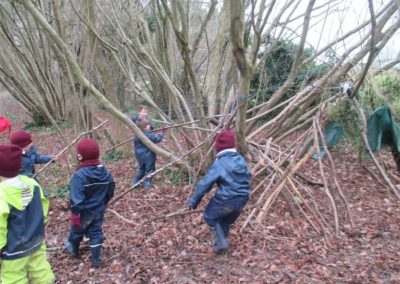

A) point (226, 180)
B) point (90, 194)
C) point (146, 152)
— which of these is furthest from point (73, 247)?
point (146, 152)

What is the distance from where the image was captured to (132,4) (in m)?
6.39

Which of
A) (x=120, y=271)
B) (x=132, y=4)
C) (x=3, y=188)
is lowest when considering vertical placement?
(x=120, y=271)

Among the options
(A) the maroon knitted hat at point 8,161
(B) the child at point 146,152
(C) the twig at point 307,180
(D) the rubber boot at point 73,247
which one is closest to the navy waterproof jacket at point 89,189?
(D) the rubber boot at point 73,247

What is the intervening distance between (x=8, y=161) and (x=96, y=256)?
1540mm

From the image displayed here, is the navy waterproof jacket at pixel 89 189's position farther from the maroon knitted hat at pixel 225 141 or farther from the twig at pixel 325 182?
the twig at pixel 325 182

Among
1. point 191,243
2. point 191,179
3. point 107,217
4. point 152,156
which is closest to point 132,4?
point 152,156

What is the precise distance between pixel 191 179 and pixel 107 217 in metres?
1.49

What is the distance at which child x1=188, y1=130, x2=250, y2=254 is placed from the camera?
12.8ft

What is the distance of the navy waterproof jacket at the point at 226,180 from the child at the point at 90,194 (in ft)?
2.94

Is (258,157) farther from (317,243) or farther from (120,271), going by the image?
(120,271)

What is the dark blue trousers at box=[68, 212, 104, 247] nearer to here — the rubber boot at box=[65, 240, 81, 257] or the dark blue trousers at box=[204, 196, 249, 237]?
the rubber boot at box=[65, 240, 81, 257]

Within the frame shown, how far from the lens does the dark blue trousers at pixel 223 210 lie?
12.9ft

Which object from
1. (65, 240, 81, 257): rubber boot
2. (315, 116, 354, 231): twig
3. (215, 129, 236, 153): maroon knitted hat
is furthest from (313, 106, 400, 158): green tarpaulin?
(65, 240, 81, 257): rubber boot

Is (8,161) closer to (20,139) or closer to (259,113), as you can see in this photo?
(20,139)
